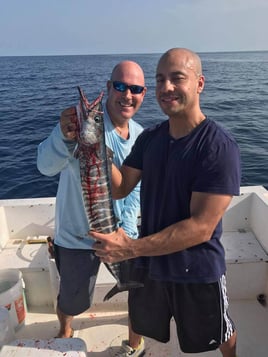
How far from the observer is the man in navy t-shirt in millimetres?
2150

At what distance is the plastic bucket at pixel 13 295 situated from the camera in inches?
132

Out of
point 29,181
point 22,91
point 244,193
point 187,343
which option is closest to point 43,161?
point 187,343

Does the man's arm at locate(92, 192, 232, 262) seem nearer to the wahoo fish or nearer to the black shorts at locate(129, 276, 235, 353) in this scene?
the wahoo fish

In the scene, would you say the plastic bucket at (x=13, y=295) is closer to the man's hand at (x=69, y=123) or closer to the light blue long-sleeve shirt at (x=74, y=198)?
the light blue long-sleeve shirt at (x=74, y=198)

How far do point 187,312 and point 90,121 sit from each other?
1484mm

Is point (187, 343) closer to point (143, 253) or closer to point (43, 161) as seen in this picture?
point (143, 253)

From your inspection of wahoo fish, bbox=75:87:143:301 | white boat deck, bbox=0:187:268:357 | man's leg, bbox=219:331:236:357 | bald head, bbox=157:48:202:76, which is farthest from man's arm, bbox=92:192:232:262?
white boat deck, bbox=0:187:268:357

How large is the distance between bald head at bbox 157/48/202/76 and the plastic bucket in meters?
2.50

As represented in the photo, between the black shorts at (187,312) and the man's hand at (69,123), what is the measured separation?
4.03ft

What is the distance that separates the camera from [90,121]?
2.03 m

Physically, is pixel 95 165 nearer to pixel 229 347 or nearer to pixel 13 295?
pixel 229 347

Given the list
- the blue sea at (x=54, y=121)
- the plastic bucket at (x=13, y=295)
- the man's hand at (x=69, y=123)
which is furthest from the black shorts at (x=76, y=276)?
the blue sea at (x=54, y=121)

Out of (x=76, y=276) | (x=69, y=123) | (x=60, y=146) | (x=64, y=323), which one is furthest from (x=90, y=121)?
(x=64, y=323)

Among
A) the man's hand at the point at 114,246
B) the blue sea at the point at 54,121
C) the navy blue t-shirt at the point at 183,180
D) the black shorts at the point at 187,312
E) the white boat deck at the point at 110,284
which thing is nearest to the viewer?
the navy blue t-shirt at the point at 183,180
